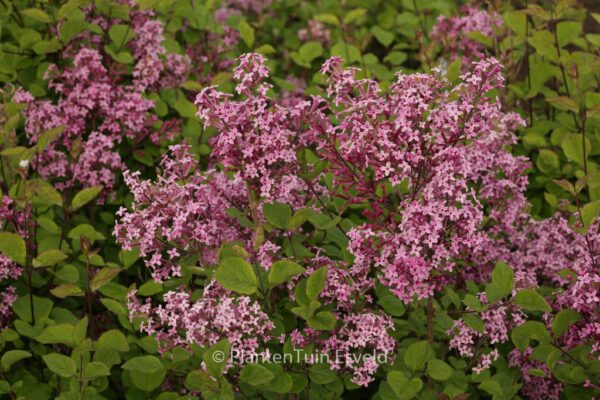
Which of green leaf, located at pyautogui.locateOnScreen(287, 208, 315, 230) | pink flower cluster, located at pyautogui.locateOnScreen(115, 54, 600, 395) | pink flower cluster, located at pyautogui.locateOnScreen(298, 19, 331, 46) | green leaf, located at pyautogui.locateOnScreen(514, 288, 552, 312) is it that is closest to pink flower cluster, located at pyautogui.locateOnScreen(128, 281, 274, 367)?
pink flower cluster, located at pyautogui.locateOnScreen(115, 54, 600, 395)

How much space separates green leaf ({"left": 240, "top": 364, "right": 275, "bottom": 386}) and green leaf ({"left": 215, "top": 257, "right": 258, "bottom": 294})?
179 mm

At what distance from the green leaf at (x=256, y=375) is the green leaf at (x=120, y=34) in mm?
1489

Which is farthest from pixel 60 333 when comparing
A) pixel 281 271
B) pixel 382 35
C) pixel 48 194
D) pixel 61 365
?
pixel 382 35

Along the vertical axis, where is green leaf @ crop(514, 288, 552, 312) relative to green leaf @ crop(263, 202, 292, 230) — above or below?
below

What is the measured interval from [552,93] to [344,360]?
1.51 m

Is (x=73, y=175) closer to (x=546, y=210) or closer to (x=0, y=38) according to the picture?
(x=0, y=38)

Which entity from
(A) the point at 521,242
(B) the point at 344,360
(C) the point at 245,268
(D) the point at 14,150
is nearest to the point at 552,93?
(A) the point at 521,242

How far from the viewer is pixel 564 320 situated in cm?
194

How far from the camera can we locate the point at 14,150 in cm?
219

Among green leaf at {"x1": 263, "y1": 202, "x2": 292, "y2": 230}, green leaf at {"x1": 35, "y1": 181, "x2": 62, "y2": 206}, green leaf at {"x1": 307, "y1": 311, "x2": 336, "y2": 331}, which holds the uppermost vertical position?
green leaf at {"x1": 263, "y1": 202, "x2": 292, "y2": 230}

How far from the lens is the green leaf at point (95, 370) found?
1891mm

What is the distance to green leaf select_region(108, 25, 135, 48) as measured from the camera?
9.23 ft

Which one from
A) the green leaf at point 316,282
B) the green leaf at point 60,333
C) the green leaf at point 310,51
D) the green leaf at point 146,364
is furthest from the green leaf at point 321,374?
the green leaf at point 310,51

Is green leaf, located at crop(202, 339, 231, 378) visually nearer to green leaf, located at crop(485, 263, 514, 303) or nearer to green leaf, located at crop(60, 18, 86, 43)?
green leaf, located at crop(485, 263, 514, 303)
